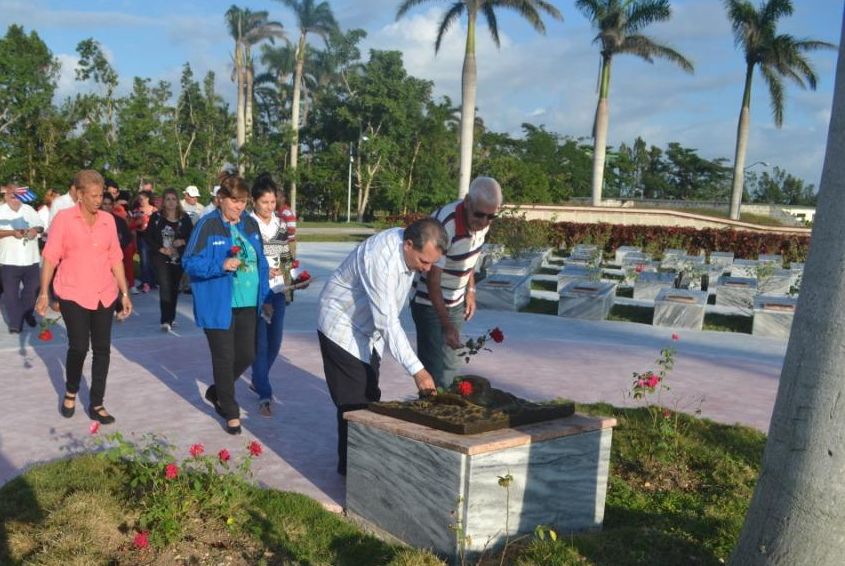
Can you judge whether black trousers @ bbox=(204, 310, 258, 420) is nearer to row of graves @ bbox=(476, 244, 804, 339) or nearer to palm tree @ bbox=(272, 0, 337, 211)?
row of graves @ bbox=(476, 244, 804, 339)

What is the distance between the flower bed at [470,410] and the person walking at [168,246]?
227 inches

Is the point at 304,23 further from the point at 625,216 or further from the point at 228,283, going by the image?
the point at 228,283

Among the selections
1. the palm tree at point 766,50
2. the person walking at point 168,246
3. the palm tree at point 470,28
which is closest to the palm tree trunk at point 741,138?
the palm tree at point 766,50

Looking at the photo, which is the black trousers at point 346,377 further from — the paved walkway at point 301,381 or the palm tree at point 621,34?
the palm tree at point 621,34

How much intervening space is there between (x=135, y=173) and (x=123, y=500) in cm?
3033

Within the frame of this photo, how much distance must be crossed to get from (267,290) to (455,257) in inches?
59.0

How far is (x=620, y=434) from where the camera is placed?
5.18 m

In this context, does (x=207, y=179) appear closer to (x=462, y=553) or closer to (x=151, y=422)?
(x=151, y=422)

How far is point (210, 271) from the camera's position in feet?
16.1

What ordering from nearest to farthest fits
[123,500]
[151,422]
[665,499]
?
[123,500], [665,499], [151,422]

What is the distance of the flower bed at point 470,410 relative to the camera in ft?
11.1

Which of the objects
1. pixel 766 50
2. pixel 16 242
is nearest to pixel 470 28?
pixel 766 50

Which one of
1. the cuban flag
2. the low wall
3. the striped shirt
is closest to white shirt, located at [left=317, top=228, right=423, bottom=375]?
the striped shirt

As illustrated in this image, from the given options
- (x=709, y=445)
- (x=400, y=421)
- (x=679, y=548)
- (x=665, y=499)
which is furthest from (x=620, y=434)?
(x=400, y=421)
